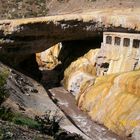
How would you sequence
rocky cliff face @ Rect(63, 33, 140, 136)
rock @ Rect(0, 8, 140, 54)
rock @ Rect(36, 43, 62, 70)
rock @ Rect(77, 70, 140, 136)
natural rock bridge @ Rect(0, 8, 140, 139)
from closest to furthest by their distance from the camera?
rock @ Rect(77, 70, 140, 136), rocky cliff face @ Rect(63, 33, 140, 136), natural rock bridge @ Rect(0, 8, 140, 139), rock @ Rect(0, 8, 140, 54), rock @ Rect(36, 43, 62, 70)

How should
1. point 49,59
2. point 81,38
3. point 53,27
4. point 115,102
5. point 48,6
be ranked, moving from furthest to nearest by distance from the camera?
point 48,6, point 49,59, point 81,38, point 53,27, point 115,102

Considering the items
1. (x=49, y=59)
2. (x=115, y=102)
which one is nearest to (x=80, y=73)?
(x=115, y=102)

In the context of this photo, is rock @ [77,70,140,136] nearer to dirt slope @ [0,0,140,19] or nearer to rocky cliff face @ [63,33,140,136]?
rocky cliff face @ [63,33,140,136]

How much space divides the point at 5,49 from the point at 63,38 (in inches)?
257

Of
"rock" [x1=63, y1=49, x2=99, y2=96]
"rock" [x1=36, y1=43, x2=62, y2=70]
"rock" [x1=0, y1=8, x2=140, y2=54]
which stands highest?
"rock" [x1=0, y1=8, x2=140, y2=54]

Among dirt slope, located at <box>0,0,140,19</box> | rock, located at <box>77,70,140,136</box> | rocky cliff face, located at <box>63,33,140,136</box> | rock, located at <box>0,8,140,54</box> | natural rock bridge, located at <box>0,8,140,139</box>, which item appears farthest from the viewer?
dirt slope, located at <box>0,0,140,19</box>

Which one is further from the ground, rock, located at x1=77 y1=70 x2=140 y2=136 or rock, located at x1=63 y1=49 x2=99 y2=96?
rock, located at x1=77 y1=70 x2=140 y2=136

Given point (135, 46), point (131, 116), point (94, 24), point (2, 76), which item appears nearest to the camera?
point (2, 76)

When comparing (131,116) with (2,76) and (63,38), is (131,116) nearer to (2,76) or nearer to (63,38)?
(2,76)

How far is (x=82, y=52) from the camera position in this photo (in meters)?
54.1

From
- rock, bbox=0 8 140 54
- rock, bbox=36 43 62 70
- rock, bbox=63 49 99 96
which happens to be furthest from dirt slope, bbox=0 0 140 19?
rock, bbox=0 8 140 54

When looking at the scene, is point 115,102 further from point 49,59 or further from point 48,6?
point 48,6

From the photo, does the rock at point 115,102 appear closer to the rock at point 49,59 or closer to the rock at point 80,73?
the rock at point 80,73

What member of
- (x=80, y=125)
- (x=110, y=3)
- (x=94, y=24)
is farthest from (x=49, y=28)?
(x=110, y=3)
